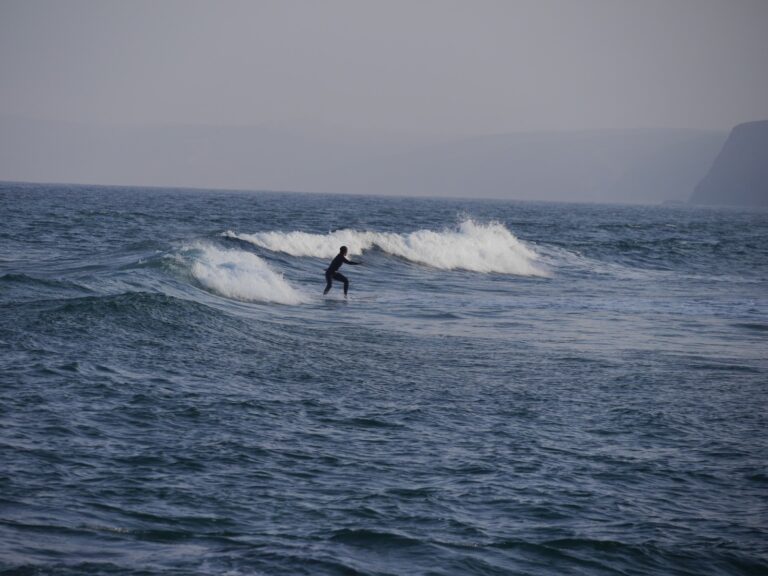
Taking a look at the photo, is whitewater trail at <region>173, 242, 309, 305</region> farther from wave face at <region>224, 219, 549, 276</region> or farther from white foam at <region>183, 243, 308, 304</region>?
wave face at <region>224, 219, 549, 276</region>

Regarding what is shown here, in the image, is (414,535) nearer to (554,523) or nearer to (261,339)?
(554,523)

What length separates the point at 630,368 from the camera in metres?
15.1

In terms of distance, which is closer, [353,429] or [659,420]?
[353,429]

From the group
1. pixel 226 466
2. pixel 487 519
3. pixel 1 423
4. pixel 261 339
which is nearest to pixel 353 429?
pixel 226 466

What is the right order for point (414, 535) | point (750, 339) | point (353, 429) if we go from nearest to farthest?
point (414, 535)
point (353, 429)
point (750, 339)

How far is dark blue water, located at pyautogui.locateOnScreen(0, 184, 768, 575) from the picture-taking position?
7188 millimetres

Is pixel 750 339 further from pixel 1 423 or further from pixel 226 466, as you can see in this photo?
pixel 1 423

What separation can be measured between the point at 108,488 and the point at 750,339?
49.6 feet

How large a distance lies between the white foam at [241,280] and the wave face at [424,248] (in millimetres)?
10520

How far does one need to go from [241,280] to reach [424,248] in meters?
16.7

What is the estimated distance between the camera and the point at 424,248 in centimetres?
3928

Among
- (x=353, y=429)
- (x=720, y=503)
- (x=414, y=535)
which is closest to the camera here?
(x=414, y=535)

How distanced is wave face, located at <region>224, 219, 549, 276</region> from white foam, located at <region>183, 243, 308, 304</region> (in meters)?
10.5

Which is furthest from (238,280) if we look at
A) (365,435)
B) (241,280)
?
(365,435)
